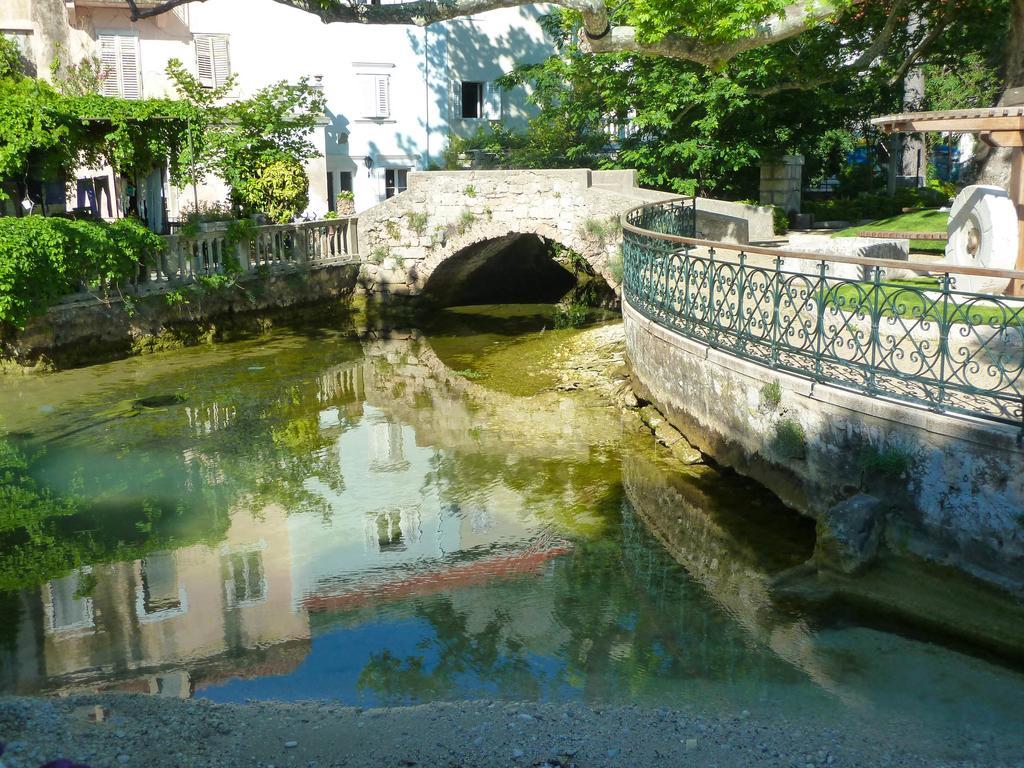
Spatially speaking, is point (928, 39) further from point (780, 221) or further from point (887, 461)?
point (887, 461)

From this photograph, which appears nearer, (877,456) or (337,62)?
(877,456)

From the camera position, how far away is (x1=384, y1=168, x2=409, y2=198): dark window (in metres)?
28.8

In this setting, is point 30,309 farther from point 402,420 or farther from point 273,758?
point 273,758

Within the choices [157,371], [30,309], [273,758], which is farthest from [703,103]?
[273,758]

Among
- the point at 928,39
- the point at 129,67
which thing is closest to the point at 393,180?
the point at 129,67

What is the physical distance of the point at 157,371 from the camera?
1570 centimetres

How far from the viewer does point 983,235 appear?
11.0 metres

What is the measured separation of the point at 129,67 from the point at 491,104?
9522 millimetres

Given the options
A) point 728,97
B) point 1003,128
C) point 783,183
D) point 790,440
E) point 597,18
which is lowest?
point 790,440

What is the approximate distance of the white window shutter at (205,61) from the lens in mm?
26266

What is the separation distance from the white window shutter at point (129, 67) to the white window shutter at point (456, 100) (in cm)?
816

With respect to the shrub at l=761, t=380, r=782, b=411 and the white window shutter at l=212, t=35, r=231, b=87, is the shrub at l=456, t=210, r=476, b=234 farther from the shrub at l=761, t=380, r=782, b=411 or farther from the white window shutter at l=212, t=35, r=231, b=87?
the shrub at l=761, t=380, r=782, b=411

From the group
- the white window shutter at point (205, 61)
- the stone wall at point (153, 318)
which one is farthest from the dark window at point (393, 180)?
the stone wall at point (153, 318)

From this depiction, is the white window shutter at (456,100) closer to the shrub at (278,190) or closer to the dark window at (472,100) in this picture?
the dark window at (472,100)
